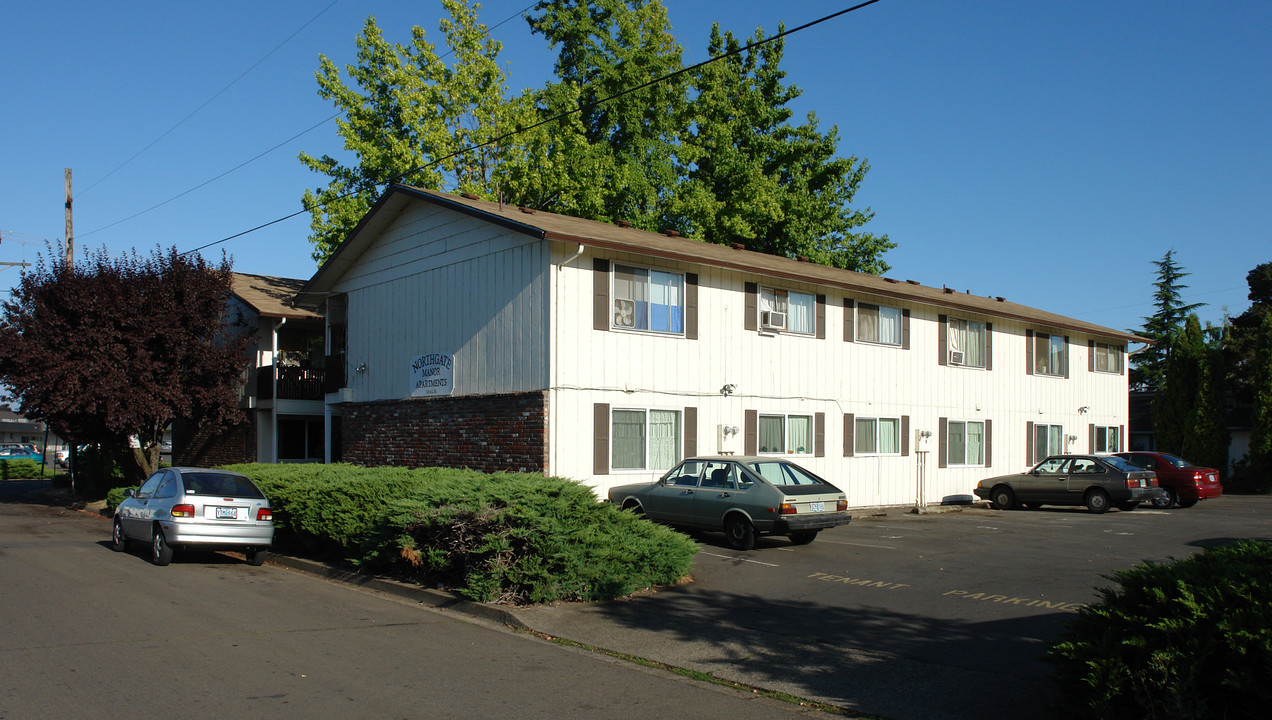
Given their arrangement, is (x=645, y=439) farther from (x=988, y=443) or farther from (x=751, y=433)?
(x=988, y=443)

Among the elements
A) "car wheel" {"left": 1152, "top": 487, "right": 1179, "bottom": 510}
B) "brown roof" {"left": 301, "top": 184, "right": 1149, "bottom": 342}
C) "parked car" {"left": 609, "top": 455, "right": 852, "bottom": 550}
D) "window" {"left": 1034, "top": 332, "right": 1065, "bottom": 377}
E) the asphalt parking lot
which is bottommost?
"car wheel" {"left": 1152, "top": 487, "right": 1179, "bottom": 510}

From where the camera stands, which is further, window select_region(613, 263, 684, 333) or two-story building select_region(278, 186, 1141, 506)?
window select_region(613, 263, 684, 333)

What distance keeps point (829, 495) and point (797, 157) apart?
83.1 feet

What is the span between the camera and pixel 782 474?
16.0 meters

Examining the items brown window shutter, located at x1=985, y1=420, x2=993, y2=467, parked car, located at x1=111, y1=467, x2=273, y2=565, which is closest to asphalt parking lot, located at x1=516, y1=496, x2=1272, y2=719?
parked car, located at x1=111, y1=467, x2=273, y2=565

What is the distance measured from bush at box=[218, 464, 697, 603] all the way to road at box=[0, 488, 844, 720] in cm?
64

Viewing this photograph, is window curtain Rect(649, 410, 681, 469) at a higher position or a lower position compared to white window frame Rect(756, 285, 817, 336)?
lower

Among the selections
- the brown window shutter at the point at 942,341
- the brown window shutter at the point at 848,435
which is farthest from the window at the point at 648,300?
the brown window shutter at the point at 942,341

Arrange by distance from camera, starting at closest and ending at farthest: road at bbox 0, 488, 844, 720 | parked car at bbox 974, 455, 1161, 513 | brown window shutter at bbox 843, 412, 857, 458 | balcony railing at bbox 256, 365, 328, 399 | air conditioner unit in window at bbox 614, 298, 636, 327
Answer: road at bbox 0, 488, 844, 720 → air conditioner unit in window at bbox 614, 298, 636, 327 → brown window shutter at bbox 843, 412, 857, 458 → parked car at bbox 974, 455, 1161, 513 → balcony railing at bbox 256, 365, 328, 399

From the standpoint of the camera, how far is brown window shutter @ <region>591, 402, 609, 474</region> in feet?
58.9

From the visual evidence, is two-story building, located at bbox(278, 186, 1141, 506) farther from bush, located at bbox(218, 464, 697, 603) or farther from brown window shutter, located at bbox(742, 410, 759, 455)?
bush, located at bbox(218, 464, 697, 603)

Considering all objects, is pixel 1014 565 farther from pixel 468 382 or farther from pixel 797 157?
pixel 797 157

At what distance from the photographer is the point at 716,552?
49.5 feet

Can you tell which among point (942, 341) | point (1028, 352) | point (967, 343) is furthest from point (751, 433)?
point (1028, 352)
